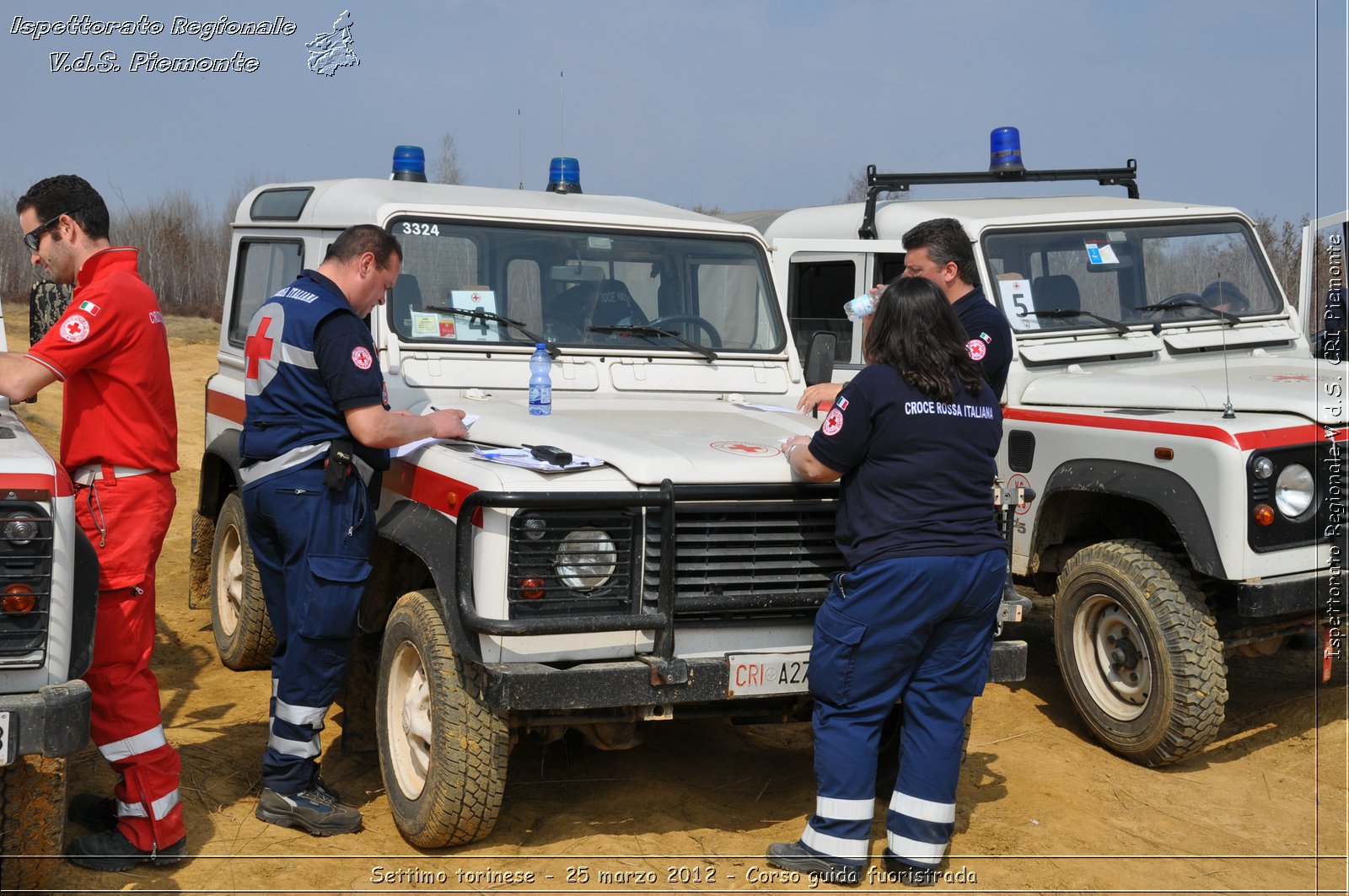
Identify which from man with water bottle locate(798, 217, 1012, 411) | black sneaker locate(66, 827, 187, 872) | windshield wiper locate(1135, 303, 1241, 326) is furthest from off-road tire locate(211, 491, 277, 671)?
windshield wiper locate(1135, 303, 1241, 326)

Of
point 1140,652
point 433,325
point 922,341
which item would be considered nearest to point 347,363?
point 433,325

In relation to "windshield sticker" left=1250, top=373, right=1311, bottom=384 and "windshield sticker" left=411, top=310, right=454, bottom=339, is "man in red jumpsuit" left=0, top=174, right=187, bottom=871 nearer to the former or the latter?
"windshield sticker" left=411, top=310, right=454, bottom=339

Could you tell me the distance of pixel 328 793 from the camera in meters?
4.43

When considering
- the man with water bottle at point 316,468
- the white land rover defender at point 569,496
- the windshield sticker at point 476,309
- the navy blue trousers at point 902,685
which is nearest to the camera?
the white land rover defender at point 569,496

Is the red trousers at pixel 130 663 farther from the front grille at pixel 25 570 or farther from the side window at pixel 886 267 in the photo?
the side window at pixel 886 267

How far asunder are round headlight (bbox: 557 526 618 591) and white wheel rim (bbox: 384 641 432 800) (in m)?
0.62

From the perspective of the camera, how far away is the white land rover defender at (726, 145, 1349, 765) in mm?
5070

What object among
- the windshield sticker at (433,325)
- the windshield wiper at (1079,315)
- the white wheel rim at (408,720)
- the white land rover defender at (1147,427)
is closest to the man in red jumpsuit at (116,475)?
the white wheel rim at (408,720)

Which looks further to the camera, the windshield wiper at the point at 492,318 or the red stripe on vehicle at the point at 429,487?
the windshield wiper at the point at 492,318

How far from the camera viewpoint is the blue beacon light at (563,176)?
6.45 m

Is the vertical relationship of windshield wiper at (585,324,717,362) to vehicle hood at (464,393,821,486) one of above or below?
above

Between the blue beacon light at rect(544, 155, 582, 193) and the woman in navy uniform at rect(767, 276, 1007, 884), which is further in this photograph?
the blue beacon light at rect(544, 155, 582, 193)

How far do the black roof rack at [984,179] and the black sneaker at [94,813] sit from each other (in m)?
4.63

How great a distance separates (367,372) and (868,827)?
2113 mm
